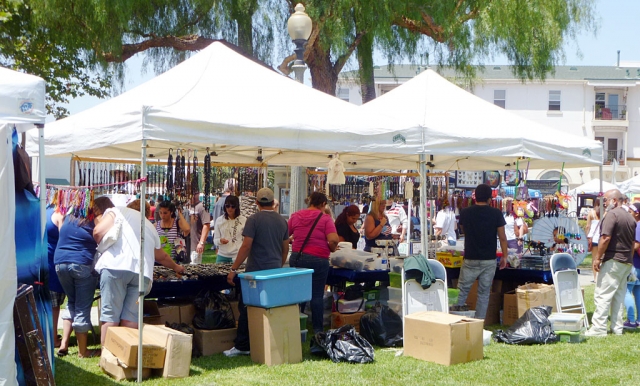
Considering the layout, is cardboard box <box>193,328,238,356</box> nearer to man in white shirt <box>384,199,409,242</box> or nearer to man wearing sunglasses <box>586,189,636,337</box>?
man wearing sunglasses <box>586,189,636,337</box>

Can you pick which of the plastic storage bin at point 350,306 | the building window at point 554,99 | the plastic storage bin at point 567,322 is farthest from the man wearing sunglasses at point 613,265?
the building window at point 554,99

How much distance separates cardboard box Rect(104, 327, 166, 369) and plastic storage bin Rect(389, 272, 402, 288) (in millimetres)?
2961

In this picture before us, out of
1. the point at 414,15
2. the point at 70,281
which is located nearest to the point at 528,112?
the point at 414,15

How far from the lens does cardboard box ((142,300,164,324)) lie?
6918 millimetres

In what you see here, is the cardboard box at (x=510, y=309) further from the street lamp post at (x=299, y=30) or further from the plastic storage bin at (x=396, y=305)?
the street lamp post at (x=299, y=30)

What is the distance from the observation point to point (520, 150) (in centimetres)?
Result: 764

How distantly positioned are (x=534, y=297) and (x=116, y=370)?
Result: 4770 millimetres

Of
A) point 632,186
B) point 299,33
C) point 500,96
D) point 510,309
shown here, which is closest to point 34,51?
point 299,33

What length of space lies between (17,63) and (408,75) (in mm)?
30580

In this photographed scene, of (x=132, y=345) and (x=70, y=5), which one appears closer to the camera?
(x=132, y=345)

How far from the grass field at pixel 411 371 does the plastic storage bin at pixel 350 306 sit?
1011mm

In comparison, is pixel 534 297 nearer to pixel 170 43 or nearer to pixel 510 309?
pixel 510 309

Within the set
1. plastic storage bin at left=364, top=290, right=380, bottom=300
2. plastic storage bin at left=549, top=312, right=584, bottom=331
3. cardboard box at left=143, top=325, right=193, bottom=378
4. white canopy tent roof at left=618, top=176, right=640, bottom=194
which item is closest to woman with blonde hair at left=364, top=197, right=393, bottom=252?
plastic storage bin at left=364, top=290, right=380, bottom=300

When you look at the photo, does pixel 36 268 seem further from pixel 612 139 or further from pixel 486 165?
pixel 612 139
